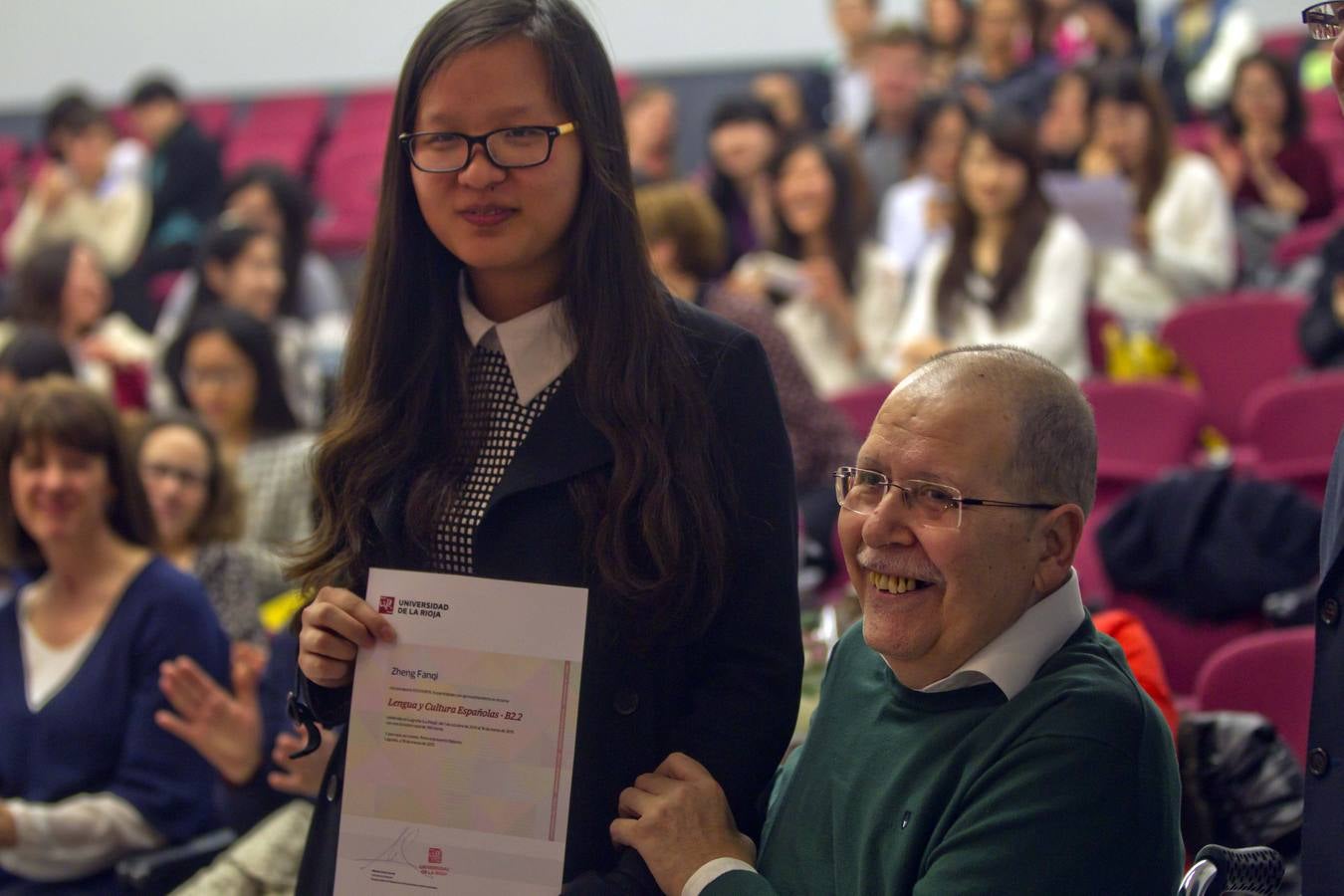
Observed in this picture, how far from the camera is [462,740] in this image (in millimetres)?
1565

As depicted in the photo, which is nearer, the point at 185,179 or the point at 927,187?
the point at 927,187

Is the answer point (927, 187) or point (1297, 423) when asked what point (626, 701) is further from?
point (927, 187)

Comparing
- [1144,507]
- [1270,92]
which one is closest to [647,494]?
[1144,507]

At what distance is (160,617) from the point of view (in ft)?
9.26

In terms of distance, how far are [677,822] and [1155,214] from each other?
476 cm

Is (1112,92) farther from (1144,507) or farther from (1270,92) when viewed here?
(1144,507)

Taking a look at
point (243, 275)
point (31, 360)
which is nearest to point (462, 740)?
point (31, 360)

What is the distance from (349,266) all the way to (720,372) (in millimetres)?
7572

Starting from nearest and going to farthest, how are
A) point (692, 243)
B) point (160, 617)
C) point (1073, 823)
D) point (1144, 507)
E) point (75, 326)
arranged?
1. point (1073, 823)
2. point (160, 617)
3. point (1144, 507)
4. point (692, 243)
5. point (75, 326)

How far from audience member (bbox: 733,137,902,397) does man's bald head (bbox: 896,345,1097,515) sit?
3.61 metres

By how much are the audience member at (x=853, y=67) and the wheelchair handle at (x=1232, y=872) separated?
6.20 m

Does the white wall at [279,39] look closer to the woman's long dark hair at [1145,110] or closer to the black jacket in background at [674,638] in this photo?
the woman's long dark hair at [1145,110]

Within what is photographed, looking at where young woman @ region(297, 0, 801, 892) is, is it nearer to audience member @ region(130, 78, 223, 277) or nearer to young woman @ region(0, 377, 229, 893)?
young woman @ region(0, 377, 229, 893)

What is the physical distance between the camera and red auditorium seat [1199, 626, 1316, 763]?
2.41m
